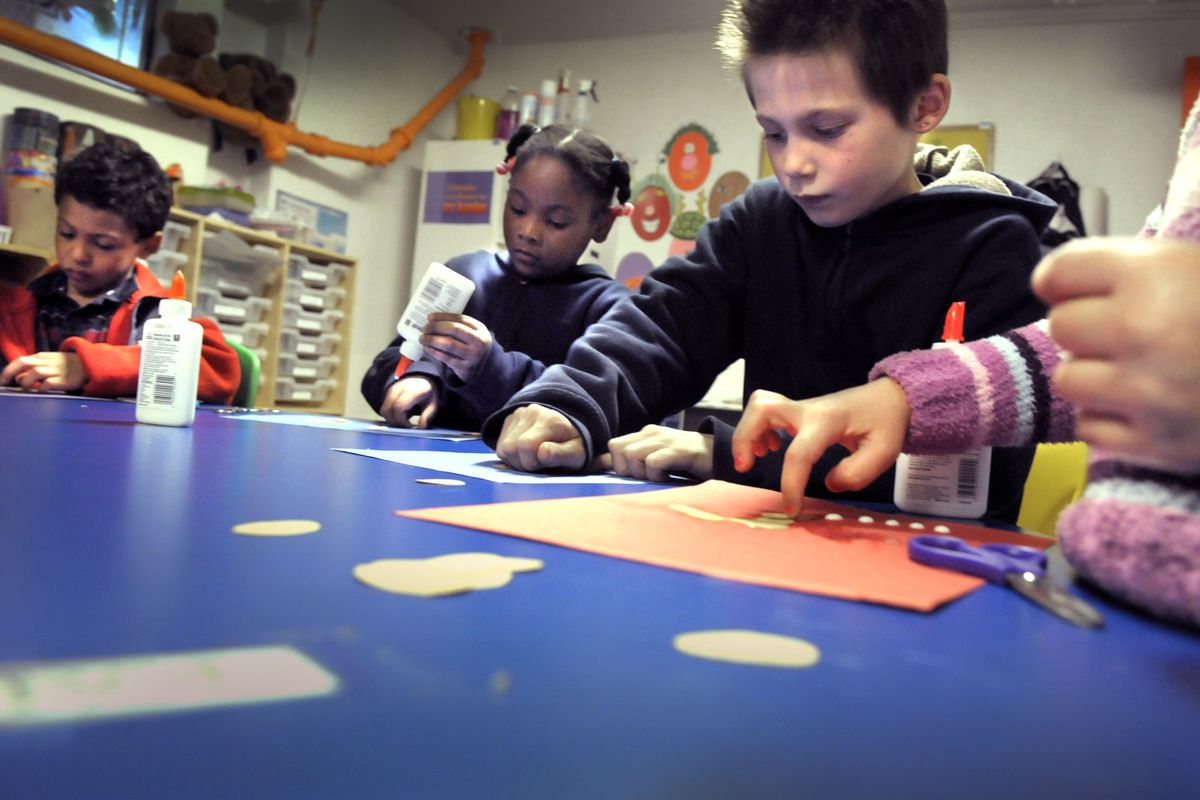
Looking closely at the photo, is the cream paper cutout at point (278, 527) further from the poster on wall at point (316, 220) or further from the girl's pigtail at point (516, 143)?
the poster on wall at point (316, 220)

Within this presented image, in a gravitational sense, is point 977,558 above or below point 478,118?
below

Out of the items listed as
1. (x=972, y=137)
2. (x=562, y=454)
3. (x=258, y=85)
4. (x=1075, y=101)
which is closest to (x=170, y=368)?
(x=562, y=454)

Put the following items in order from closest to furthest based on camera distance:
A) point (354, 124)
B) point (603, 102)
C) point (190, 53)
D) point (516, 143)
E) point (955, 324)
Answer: point (955, 324)
point (516, 143)
point (190, 53)
point (354, 124)
point (603, 102)

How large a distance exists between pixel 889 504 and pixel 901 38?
42 cm

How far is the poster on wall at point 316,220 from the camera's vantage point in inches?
119

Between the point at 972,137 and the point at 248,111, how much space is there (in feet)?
8.37

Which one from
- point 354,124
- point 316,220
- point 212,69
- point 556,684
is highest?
point 354,124

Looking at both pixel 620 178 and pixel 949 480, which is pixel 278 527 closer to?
pixel 949 480

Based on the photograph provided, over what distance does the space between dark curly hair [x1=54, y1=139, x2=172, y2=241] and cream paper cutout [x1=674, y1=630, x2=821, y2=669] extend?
156 centimetres

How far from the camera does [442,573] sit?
11.7 inches

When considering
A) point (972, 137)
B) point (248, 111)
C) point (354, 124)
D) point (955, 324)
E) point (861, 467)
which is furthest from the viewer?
point (354, 124)

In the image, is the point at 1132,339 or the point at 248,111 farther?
the point at 248,111

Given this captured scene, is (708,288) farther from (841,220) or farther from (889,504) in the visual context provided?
(889,504)

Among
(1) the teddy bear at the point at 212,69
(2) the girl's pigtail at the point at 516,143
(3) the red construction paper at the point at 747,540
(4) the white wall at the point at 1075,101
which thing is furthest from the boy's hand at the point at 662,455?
(1) the teddy bear at the point at 212,69
